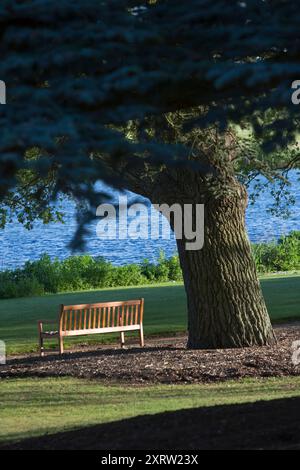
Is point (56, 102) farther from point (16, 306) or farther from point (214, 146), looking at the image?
point (16, 306)

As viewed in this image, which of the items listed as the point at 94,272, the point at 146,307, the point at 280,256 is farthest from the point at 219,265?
the point at 280,256

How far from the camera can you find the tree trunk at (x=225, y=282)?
13.0 meters

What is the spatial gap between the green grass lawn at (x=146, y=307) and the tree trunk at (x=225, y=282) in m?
4.24

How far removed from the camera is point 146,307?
835 inches

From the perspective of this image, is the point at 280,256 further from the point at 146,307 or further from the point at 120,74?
the point at 120,74

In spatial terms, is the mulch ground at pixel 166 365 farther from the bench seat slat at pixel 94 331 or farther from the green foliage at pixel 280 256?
the green foliage at pixel 280 256

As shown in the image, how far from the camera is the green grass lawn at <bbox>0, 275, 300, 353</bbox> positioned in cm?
1764

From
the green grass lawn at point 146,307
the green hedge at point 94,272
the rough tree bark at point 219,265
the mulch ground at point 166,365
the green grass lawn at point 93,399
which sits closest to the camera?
the green grass lawn at point 93,399

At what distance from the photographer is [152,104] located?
5.16m

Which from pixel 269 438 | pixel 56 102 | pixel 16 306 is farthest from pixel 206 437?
pixel 16 306

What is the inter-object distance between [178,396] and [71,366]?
2590 mm

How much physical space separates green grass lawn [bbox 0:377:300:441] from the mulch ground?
1.09ft

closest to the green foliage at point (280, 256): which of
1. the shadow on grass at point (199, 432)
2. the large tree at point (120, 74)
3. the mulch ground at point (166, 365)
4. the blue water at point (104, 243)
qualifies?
the blue water at point (104, 243)

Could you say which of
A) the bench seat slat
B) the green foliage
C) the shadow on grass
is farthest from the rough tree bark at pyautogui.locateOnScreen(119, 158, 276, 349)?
the green foliage
